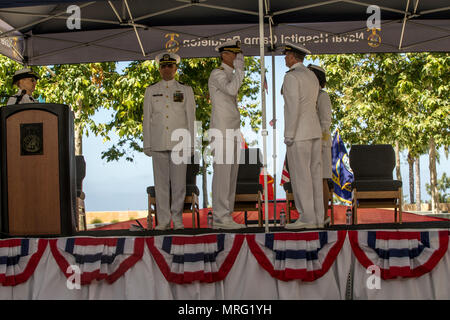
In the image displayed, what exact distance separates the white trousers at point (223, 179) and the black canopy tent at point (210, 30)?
115 inches

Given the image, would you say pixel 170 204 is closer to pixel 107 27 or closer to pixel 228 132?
pixel 228 132

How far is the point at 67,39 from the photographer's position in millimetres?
8656

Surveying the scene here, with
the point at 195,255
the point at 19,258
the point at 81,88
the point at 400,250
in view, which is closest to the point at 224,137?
the point at 195,255

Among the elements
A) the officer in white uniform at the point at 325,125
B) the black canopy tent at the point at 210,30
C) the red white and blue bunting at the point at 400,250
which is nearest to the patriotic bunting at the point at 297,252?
the red white and blue bunting at the point at 400,250

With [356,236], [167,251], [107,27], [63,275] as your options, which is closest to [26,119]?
[63,275]

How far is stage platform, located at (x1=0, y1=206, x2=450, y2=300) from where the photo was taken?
177 inches

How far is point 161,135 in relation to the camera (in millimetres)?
6301

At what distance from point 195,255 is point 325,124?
2.45 meters

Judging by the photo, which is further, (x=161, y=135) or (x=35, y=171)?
(x=161, y=135)

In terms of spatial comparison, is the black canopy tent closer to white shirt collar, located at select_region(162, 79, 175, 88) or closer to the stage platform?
white shirt collar, located at select_region(162, 79, 175, 88)

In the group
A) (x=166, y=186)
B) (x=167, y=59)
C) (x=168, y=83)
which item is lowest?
(x=166, y=186)

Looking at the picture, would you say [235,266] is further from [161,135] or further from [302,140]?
[161,135]

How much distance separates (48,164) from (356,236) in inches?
108

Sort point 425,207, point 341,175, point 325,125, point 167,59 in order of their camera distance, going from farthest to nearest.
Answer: point 425,207 < point 341,175 < point 167,59 < point 325,125
